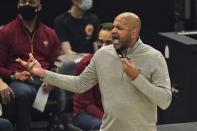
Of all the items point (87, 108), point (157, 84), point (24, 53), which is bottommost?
point (87, 108)

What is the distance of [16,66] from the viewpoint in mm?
5953

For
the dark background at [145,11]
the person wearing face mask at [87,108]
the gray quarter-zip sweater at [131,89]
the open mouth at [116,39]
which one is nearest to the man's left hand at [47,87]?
the person wearing face mask at [87,108]

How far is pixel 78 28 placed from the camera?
23.3 feet

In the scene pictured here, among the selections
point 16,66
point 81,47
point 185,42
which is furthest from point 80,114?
point 81,47

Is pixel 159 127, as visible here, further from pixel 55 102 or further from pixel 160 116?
pixel 160 116

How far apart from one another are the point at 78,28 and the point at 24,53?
1.30 meters

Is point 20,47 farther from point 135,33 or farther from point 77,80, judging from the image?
point 135,33

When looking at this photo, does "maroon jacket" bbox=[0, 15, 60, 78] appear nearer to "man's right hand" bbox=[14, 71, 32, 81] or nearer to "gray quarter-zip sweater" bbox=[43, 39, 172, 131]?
"man's right hand" bbox=[14, 71, 32, 81]

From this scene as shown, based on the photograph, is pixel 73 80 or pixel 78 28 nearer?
pixel 73 80

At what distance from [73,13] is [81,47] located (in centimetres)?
40

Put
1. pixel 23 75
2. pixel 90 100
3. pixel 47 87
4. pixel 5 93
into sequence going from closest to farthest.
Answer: pixel 90 100 → pixel 5 93 → pixel 23 75 → pixel 47 87

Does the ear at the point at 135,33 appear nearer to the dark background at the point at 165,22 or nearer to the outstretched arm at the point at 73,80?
the outstretched arm at the point at 73,80

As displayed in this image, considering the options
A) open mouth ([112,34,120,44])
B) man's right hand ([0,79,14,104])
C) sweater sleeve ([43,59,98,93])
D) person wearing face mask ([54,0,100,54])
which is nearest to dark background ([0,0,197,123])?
person wearing face mask ([54,0,100,54])

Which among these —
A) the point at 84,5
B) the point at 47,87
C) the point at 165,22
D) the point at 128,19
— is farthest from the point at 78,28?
the point at 128,19
